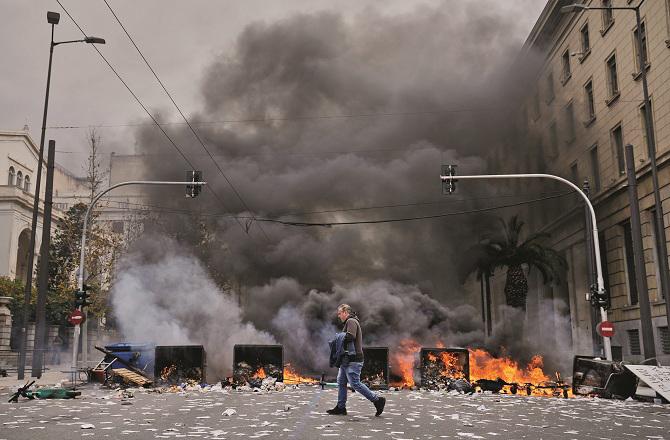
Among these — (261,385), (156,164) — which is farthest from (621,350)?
(156,164)

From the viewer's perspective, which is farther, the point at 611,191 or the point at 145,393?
the point at 611,191

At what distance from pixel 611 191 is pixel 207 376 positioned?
56.0 feet

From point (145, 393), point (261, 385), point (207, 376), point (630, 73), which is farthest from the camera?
point (630, 73)

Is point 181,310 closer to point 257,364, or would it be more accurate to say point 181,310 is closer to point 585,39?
point 257,364

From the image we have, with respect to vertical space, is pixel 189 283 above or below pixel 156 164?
below

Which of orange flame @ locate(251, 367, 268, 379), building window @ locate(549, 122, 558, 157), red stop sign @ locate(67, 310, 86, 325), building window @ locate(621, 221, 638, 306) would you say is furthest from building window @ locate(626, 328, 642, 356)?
red stop sign @ locate(67, 310, 86, 325)

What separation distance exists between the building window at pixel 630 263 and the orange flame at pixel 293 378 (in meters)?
13.3

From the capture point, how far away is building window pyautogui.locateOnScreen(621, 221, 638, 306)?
955 inches

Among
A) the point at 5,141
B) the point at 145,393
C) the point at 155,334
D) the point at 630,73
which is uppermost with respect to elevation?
the point at 5,141

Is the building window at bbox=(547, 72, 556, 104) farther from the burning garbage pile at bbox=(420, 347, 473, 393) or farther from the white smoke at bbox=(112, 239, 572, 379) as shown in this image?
the burning garbage pile at bbox=(420, 347, 473, 393)

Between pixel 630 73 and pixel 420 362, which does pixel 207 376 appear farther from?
pixel 630 73

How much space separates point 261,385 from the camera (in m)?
16.2

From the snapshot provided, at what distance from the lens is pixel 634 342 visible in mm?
23797

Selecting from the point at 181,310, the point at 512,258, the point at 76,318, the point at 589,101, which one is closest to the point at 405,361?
the point at 181,310
